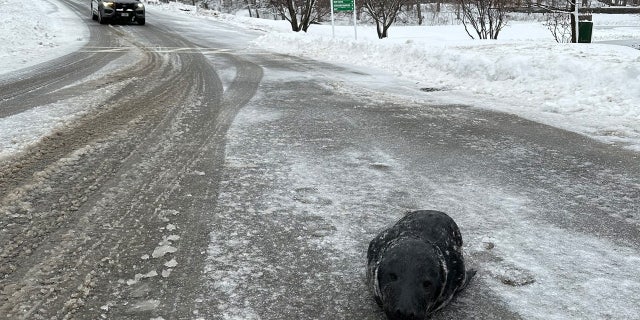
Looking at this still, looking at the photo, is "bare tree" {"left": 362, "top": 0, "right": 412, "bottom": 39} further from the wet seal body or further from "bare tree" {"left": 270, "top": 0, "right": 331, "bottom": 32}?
the wet seal body

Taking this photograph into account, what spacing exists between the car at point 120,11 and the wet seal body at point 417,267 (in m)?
23.2

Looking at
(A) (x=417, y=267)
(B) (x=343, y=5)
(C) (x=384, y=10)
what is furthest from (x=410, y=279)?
(C) (x=384, y=10)

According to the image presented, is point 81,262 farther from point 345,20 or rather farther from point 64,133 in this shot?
point 345,20

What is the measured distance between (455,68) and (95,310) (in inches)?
347

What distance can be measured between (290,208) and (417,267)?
1.64 m

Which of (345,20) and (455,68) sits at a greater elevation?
(345,20)

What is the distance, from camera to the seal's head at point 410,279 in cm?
207

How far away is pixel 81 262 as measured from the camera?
112 inches

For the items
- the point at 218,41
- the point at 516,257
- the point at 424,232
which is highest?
the point at 218,41

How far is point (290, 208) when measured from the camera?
367 cm

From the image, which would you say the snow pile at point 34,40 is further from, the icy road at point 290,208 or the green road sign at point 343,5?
the green road sign at point 343,5

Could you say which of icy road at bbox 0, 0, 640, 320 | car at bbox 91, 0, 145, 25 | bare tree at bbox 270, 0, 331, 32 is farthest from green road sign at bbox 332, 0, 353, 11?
icy road at bbox 0, 0, 640, 320

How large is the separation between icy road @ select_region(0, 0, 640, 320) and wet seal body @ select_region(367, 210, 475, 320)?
8.2 inches

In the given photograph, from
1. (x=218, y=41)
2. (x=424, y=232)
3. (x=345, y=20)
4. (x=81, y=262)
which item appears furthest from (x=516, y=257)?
(x=345, y=20)
